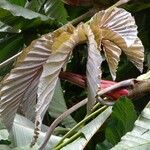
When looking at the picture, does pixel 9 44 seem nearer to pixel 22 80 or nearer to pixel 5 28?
pixel 5 28

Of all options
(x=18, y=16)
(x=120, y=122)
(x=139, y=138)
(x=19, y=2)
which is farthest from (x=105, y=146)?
(x=19, y=2)

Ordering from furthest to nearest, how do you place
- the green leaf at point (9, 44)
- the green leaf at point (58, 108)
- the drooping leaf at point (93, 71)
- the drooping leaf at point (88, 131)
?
the green leaf at point (9, 44)
the green leaf at point (58, 108)
the drooping leaf at point (88, 131)
the drooping leaf at point (93, 71)

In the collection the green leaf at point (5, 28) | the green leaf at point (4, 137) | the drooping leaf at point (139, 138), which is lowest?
the green leaf at point (4, 137)

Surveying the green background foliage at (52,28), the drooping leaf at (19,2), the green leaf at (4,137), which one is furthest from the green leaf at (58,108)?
the drooping leaf at (19,2)

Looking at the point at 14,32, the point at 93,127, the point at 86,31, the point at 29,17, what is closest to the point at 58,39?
the point at 86,31

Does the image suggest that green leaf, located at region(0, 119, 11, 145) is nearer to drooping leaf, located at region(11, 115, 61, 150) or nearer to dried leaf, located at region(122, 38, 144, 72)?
drooping leaf, located at region(11, 115, 61, 150)

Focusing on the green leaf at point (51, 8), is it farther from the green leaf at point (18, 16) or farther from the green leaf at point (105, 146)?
the green leaf at point (105, 146)

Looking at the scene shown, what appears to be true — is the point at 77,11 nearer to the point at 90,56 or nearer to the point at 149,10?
the point at 149,10
